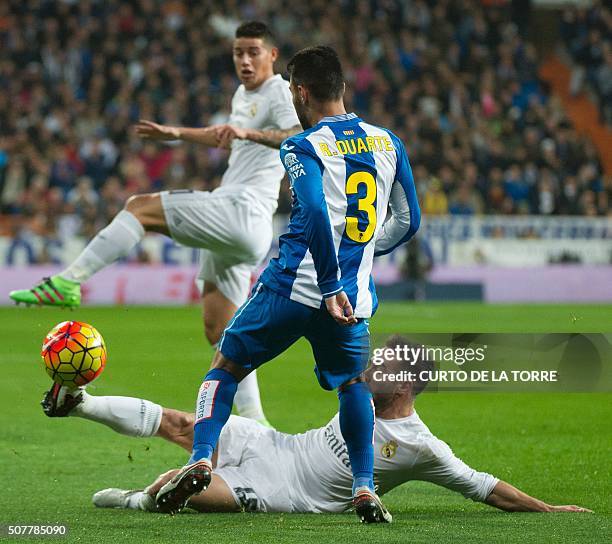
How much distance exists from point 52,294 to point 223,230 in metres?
1.17

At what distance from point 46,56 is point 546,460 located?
16.8 metres

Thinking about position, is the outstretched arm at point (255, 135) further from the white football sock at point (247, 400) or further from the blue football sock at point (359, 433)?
the blue football sock at point (359, 433)

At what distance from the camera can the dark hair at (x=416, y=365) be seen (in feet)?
16.9

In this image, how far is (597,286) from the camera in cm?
2050

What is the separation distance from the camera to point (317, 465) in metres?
5.23

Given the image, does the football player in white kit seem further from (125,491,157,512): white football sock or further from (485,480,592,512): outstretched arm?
(485,480,592,512): outstretched arm

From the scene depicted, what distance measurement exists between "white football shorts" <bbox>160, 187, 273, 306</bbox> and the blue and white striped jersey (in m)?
1.90

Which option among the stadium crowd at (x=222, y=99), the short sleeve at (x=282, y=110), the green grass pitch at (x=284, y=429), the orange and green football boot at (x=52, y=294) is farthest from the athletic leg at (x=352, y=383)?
the stadium crowd at (x=222, y=99)

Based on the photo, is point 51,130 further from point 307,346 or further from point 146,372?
point 146,372

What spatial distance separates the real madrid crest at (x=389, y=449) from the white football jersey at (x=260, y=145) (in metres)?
2.56

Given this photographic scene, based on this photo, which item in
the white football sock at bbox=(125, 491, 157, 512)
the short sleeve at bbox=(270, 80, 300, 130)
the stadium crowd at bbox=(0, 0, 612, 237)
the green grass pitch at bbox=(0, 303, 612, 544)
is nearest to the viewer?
the green grass pitch at bbox=(0, 303, 612, 544)

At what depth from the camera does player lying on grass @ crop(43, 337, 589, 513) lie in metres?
5.16

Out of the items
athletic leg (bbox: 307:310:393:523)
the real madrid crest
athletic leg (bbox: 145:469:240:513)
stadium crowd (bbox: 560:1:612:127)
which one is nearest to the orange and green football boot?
athletic leg (bbox: 145:469:240:513)

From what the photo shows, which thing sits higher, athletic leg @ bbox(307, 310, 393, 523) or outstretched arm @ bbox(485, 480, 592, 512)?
athletic leg @ bbox(307, 310, 393, 523)
